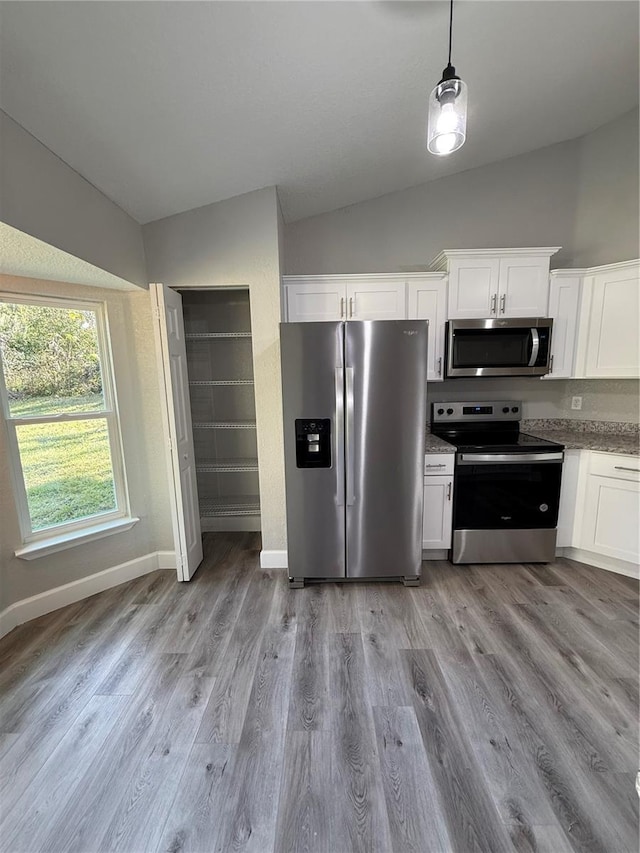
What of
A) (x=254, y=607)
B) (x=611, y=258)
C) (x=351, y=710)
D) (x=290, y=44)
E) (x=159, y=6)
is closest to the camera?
(x=159, y=6)

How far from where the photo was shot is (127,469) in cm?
256

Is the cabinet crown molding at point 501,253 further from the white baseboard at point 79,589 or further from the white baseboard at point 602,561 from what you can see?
the white baseboard at point 79,589

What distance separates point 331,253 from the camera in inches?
122

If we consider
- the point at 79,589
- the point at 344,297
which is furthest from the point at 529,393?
the point at 79,589

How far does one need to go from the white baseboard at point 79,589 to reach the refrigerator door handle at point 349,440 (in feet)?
5.12

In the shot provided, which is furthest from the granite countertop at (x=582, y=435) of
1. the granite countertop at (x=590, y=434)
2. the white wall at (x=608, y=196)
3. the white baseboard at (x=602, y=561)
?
the white wall at (x=608, y=196)

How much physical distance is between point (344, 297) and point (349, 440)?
1.22 metres

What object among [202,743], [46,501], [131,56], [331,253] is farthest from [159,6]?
[202,743]

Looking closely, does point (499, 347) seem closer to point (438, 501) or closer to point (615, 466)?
point (615, 466)

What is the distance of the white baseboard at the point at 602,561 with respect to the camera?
2490 millimetres

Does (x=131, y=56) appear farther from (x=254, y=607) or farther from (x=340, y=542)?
(x=254, y=607)

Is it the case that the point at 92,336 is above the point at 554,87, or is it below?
below

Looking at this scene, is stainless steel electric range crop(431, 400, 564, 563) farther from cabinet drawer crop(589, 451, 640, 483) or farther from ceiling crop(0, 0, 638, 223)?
ceiling crop(0, 0, 638, 223)

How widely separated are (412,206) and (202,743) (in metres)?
3.87
